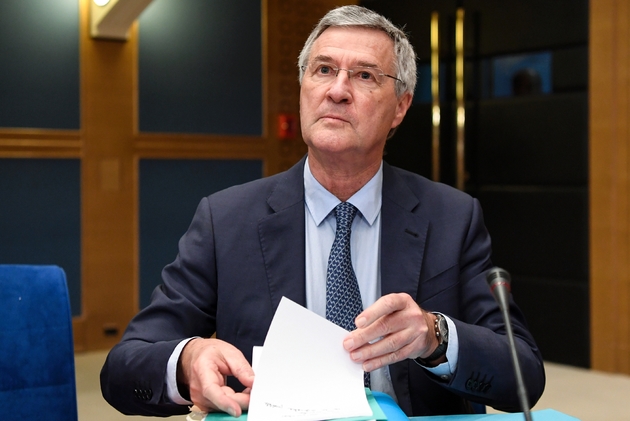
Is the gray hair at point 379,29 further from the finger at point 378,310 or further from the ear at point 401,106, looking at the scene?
the finger at point 378,310

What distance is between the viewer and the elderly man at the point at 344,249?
1.48 m

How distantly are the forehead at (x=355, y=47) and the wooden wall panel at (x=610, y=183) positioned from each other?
298 centimetres

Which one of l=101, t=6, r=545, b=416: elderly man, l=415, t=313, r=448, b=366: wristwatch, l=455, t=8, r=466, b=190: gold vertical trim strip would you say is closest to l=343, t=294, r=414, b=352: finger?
l=415, t=313, r=448, b=366: wristwatch

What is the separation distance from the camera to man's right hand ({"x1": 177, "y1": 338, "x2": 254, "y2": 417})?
1.09m

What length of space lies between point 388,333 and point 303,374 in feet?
0.54

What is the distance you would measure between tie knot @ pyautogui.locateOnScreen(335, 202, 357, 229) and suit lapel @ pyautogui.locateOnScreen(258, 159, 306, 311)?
0.08m

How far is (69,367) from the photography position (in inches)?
57.6

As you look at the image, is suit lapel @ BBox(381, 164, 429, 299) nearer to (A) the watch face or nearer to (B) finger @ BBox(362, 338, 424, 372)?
(A) the watch face

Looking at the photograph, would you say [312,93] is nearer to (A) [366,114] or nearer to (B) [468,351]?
(A) [366,114]

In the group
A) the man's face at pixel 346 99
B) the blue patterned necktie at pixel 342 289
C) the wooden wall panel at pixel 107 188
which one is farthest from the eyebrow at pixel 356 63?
the wooden wall panel at pixel 107 188

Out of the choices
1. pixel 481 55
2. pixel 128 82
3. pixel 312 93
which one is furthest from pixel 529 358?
pixel 128 82

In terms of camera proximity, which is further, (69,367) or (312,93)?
(312,93)

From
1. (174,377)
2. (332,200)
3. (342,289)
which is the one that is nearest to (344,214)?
(332,200)

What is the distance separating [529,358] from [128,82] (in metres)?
3.97
